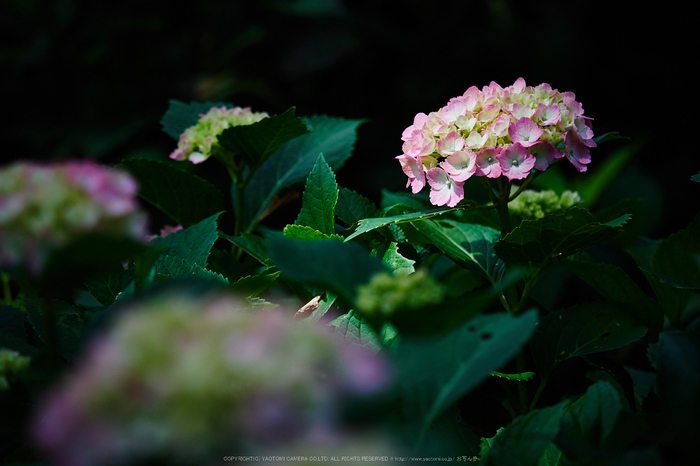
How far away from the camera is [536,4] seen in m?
3.56

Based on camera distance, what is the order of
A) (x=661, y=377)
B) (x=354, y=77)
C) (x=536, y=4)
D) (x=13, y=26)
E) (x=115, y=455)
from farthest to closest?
(x=536, y=4) < (x=354, y=77) < (x=13, y=26) < (x=661, y=377) < (x=115, y=455)

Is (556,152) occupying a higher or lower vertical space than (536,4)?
higher

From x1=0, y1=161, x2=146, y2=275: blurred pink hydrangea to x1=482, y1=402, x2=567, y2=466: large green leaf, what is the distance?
35 centimetres

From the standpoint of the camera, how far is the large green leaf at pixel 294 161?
1034mm

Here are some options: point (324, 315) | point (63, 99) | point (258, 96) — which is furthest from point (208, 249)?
point (63, 99)

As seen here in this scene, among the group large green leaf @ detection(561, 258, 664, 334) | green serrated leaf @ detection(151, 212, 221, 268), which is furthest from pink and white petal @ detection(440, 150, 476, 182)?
green serrated leaf @ detection(151, 212, 221, 268)

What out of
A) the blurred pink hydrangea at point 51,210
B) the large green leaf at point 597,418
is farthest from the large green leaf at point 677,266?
the blurred pink hydrangea at point 51,210

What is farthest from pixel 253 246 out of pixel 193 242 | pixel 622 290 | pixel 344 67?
pixel 344 67

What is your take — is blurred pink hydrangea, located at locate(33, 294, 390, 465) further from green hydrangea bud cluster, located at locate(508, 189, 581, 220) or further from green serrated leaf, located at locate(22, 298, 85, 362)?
green hydrangea bud cluster, located at locate(508, 189, 581, 220)

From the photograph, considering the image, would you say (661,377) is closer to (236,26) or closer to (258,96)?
(258,96)

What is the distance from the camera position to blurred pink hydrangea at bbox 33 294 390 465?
0.31 m

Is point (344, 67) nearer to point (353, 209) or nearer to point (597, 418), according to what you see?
point (353, 209)

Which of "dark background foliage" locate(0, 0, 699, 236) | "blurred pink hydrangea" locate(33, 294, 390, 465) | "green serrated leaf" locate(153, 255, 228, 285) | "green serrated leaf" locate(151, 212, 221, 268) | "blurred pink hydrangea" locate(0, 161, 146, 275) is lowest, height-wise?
"dark background foliage" locate(0, 0, 699, 236)

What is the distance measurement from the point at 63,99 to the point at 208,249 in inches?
107
